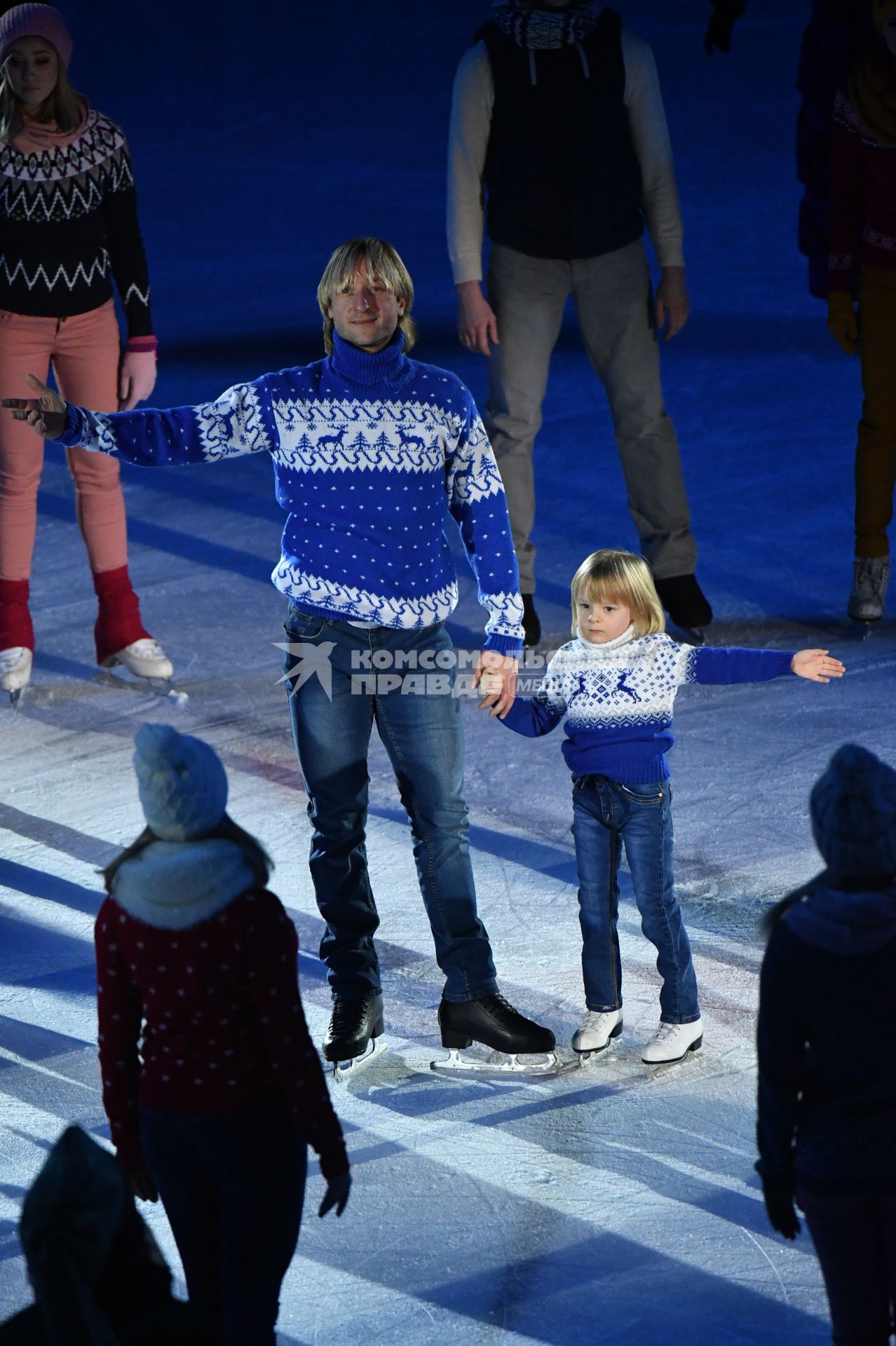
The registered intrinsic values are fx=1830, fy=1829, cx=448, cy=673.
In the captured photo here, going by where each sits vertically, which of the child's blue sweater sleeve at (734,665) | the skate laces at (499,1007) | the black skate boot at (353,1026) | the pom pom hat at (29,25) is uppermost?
the pom pom hat at (29,25)

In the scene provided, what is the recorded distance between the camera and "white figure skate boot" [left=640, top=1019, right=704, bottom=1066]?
137 inches

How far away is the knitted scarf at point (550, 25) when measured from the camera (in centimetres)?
505

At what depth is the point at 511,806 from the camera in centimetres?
464

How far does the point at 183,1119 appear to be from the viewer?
7.93ft

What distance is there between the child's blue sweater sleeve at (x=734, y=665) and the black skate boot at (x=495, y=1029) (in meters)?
0.74

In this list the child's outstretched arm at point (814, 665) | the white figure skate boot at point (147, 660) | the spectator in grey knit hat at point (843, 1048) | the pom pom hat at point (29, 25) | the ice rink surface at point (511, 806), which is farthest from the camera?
the white figure skate boot at point (147, 660)

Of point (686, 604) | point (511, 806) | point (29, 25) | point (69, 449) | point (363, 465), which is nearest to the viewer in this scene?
point (363, 465)

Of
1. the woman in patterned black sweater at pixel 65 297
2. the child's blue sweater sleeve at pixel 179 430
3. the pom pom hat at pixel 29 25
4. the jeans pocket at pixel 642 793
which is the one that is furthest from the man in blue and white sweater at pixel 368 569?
the pom pom hat at pixel 29 25

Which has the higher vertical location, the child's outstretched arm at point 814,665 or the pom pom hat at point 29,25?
the pom pom hat at point 29,25

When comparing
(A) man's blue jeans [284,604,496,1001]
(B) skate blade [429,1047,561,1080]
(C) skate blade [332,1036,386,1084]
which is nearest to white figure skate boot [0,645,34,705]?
(A) man's blue jeans [284,604,496,1001]

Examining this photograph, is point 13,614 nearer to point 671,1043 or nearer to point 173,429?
point 173,429

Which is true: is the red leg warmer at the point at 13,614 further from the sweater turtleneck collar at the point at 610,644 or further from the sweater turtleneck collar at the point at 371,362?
the sweater turtleneck collar at the point at 610,644

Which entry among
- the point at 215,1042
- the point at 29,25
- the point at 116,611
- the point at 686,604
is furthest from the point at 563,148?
the point at 215,1042

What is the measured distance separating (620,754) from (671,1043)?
1.86 ft
